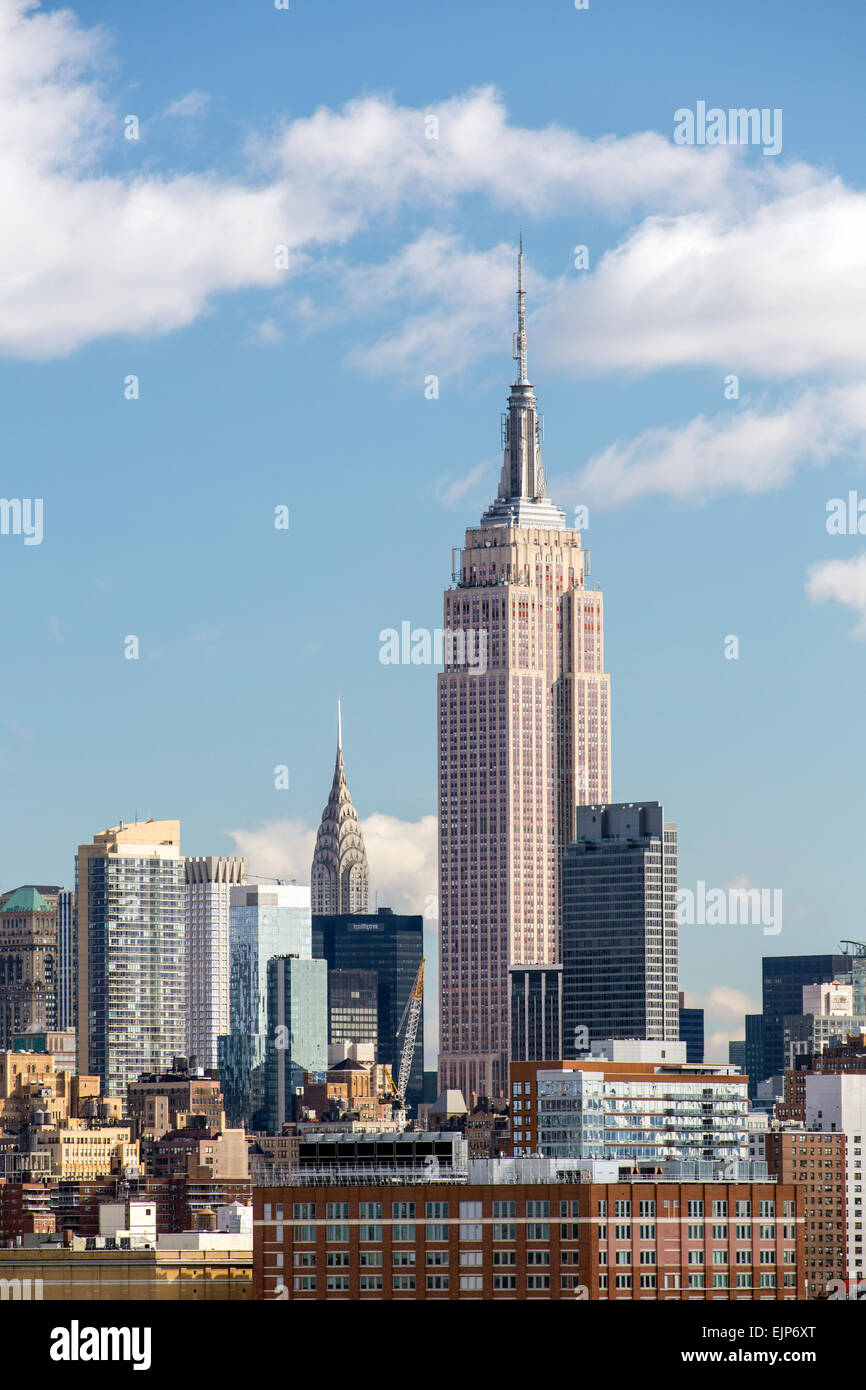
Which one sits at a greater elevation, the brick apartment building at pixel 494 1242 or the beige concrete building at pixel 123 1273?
the brick apartment building at pixel 494 1242

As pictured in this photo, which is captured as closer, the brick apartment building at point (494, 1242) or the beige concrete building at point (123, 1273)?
the brick apartment building at point (494, 1242)

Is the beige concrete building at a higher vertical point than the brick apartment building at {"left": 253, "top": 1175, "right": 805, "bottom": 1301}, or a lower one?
lower

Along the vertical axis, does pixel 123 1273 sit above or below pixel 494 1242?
below

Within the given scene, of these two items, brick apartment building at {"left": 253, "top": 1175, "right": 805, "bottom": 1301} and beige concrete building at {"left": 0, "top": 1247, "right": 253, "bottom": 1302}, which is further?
beige concrete building at {"left": 0, "top": 1247, "right": 253, "bottom": 1302}

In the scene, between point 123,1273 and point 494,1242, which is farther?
point 123,1273

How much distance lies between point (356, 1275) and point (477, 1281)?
15.2ft

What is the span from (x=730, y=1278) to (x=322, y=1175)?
1803 cm

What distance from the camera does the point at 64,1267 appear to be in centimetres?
14288
